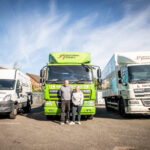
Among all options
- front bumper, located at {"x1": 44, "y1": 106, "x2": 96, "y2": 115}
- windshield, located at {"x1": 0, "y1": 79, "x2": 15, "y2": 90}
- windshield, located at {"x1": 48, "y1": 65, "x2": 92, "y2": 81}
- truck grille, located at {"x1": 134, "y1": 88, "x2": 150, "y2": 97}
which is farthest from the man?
windshield, located at {"x1": 0, "y1": 79, "x2": 15, "y2": 90}

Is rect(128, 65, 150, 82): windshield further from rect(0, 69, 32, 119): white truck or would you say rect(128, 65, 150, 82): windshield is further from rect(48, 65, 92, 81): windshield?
rect(0, 69, 32, 119): white truck

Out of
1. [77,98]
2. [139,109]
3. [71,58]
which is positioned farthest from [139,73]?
[71,58]

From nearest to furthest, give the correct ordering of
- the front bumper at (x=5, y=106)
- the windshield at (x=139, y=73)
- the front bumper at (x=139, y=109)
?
the front bumper at (x=139, y=109) → the windshield at (x=139, y=73) → the front bumper at (x=5, y=106)

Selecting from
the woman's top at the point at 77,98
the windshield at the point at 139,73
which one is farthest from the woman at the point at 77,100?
the windshield at the point at 139,73

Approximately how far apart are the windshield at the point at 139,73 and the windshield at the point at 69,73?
203cm

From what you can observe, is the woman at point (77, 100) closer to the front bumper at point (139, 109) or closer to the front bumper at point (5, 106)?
the front bumper at point (139, 109)

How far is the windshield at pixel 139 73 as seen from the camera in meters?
7.70

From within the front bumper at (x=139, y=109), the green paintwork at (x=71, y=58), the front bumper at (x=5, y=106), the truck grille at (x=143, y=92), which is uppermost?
the green paintwork at (x=71, y=58)

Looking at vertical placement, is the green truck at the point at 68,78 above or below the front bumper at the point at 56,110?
above

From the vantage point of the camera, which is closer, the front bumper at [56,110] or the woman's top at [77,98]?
the woman's top at [77,98]

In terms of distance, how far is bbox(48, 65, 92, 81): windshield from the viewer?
7.59 meters

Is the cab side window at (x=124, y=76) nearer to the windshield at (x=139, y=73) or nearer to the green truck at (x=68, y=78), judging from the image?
the windshield at (x=139, y=73)

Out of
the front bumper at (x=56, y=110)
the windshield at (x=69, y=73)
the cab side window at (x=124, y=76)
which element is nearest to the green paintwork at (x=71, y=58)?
the windshield at (x=69, y=73)

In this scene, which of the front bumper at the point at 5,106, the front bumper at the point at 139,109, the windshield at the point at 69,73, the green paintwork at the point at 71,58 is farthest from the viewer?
the green paintwork at the point at 71,58
